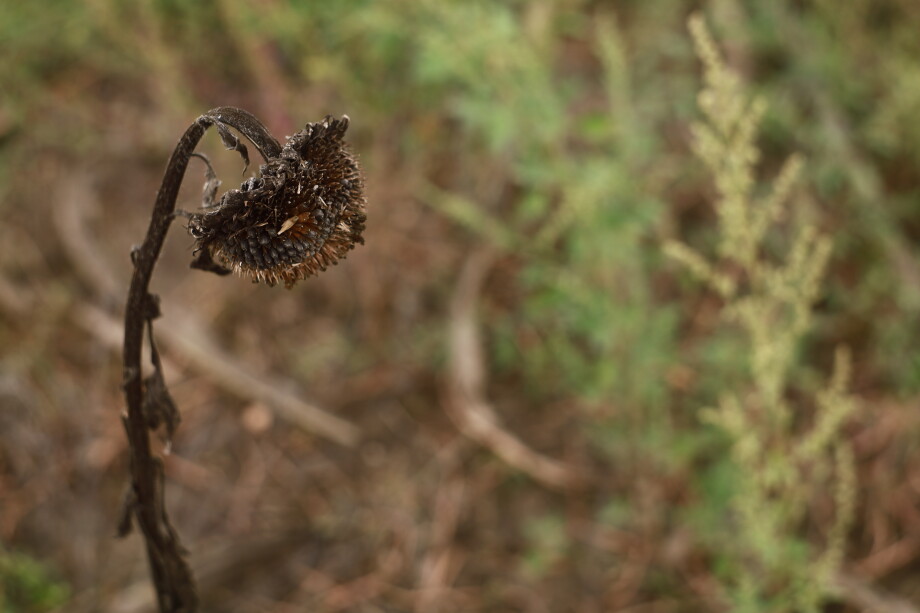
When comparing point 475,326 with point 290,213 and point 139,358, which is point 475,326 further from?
point 290,213

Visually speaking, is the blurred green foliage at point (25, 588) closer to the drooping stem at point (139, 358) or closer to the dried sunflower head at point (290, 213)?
the drooping stem at point (139, 358)

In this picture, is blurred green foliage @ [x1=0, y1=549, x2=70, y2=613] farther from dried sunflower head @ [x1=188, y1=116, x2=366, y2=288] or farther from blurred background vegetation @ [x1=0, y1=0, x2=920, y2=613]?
dried sunflower head @ [x1=188, y1=116, x2=366, y2=288]

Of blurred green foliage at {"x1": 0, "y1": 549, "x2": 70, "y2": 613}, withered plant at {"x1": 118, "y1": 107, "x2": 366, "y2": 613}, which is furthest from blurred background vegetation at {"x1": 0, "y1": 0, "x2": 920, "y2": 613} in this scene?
withered plant at {"x1": 118, "y1": 107, "x2": 366, "y2": 613}

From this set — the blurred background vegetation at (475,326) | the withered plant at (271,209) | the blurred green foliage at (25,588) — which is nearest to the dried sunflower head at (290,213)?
the withered plant at (271,209)

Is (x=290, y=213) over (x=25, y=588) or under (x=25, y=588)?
under

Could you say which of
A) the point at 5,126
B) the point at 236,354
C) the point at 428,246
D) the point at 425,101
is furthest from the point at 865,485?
the point at 5,126

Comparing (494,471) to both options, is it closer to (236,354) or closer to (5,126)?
(236,354)

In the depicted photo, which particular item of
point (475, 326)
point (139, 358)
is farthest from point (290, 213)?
point (475, 326)

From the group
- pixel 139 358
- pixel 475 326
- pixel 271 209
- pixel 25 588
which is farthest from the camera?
pixel 475 326
